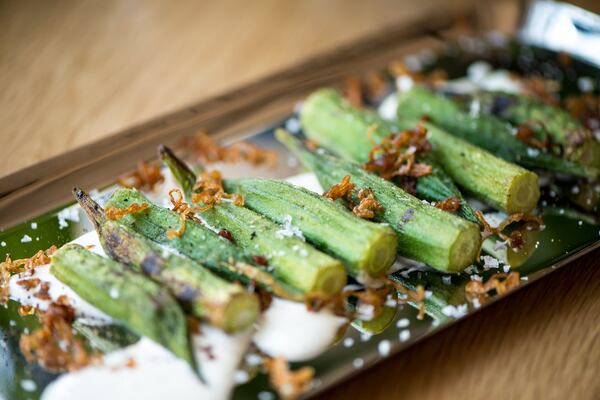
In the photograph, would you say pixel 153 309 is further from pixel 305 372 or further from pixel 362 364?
pixel 362 364

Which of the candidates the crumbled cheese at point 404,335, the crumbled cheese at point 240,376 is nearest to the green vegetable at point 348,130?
the crumbled cheese at point 404,335

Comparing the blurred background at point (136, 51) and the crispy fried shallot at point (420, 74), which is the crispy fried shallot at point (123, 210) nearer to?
the blurred background at point (136, 51)

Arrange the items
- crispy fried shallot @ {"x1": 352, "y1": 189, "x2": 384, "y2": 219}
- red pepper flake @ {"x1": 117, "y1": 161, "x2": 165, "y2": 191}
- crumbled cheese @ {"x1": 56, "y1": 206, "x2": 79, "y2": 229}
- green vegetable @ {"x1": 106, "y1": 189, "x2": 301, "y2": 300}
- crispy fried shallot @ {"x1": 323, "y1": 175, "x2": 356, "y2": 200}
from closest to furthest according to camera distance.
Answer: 1. green vegetable @ {"x1": 106, "y1": 189, "x2": 301, "y2": 300}
2. crispy fried shallot @ {"x1": 352, "y1": 189, "x2": 384, "y2": 219}
3. crispy fried shallot @ {"x1": 323, "y1": 175, "x2": 356, "y2": 200}
4. crumbled cheese @ {"x1": 56, "y1": 206, "x2": 79, "y2": 229}
5. red pepper flake @ {"x1": 117, "y1": 161, "x2": 165, "y2": 191}

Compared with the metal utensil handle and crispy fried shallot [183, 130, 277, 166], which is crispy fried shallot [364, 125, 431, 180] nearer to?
crispy fried shallot [183, 130, 277, 166]

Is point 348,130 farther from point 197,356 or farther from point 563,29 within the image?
point 563,29

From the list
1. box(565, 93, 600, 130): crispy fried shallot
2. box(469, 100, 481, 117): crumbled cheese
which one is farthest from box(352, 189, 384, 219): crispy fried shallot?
box(565, 93, 600, 130): crispy fried shallot

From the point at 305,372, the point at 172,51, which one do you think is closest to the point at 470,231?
the point at 305,372

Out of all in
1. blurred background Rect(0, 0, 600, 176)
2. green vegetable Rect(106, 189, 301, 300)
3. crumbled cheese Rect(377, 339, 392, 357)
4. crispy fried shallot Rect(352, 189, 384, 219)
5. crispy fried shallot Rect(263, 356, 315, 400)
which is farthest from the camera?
blurred background Rect(0, 0, 600, 176)
